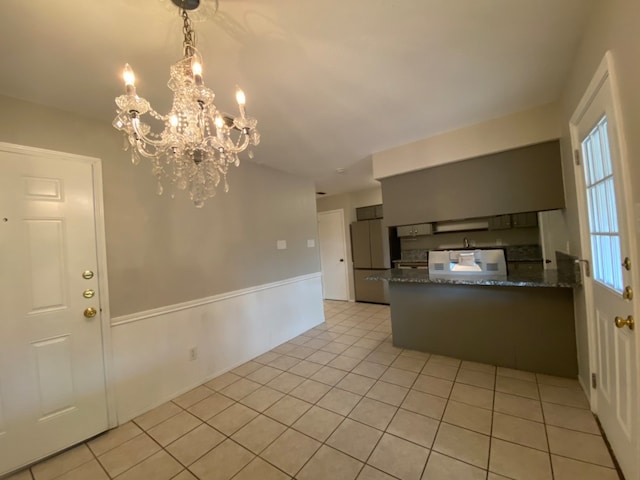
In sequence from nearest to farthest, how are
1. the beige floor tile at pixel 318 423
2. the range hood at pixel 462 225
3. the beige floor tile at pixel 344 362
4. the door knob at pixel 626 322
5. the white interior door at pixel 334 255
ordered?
the door knob at pixel 626 322
the beige floor tile at pixel 318 423
the beige floor tile at pixel 344 362
the range hood at pixel 462 225
the white interior door at pixel 334 255

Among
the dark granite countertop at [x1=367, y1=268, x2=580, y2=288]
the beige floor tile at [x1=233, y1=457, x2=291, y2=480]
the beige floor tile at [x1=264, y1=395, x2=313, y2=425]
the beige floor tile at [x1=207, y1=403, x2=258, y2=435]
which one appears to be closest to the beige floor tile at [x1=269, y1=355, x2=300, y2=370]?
the beige floor tile at [x1=264, y1=395, x2=313, y2=425]

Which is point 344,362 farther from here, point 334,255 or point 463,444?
point 334,255

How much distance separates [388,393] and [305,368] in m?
0.90

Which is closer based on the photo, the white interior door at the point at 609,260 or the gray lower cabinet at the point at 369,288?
the white interior door at the point at 609,260

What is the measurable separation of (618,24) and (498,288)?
77.9 inches

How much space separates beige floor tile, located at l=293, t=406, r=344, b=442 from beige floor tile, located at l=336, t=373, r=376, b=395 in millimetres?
347

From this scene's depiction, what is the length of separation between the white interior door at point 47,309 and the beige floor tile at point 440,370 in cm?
269

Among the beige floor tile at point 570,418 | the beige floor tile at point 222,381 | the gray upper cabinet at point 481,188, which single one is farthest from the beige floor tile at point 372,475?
the gray upper cabinet at point 481,188

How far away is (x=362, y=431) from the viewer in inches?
67.8

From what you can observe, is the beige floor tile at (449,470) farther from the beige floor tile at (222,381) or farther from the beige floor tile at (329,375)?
the beige floor tile at (222,381)

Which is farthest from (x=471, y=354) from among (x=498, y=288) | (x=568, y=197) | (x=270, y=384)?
(x=270, y=384)

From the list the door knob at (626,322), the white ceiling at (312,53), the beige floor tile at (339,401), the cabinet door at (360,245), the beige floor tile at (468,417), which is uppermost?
the white ceiling at (312,53)

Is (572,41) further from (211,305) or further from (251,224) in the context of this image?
(211,305)

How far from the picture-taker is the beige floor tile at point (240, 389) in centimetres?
226
